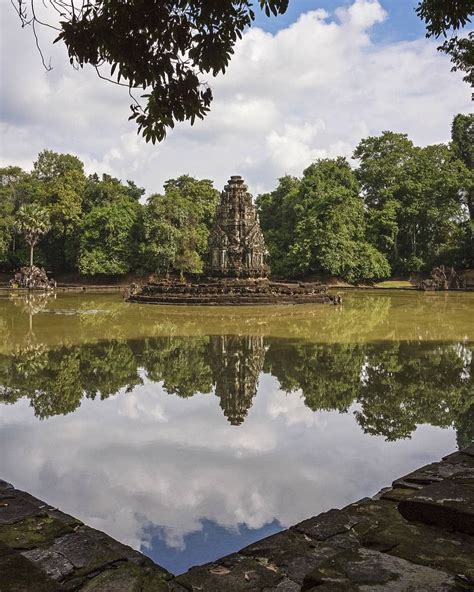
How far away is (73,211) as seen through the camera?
43.9 m

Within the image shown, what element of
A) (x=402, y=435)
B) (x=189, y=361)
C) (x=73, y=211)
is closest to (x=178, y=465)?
(x=402, y=435)

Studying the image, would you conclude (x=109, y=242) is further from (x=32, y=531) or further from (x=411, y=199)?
(x=32, y=531)

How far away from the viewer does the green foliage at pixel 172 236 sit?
39812 mm

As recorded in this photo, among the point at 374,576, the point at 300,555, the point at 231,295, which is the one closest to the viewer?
the point at 374,576

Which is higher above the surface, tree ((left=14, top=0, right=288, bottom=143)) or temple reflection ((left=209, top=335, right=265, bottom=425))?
tree ((left=14, top=0, right=288, bottom=143))

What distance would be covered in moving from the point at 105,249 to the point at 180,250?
5.85 metres

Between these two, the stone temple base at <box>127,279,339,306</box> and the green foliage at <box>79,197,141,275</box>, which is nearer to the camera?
the stone temple base at <box>127,279,339,306</box>

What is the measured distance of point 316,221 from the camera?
40188 millimetres

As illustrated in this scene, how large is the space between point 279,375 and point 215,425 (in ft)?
10.3

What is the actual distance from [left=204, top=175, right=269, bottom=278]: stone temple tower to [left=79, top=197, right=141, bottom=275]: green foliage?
1149 cm

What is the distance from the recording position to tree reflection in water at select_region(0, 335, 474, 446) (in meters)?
7.28

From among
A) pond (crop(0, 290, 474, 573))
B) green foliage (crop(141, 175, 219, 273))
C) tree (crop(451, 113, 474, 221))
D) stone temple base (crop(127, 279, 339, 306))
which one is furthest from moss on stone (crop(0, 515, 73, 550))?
tree (crop(451, 113, 474, 221))

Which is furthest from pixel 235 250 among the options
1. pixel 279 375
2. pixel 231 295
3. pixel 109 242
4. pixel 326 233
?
pixel 279 375

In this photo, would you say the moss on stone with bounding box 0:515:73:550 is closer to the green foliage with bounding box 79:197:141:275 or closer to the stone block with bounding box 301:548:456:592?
the stone block with bounding box 301:548:456:592
